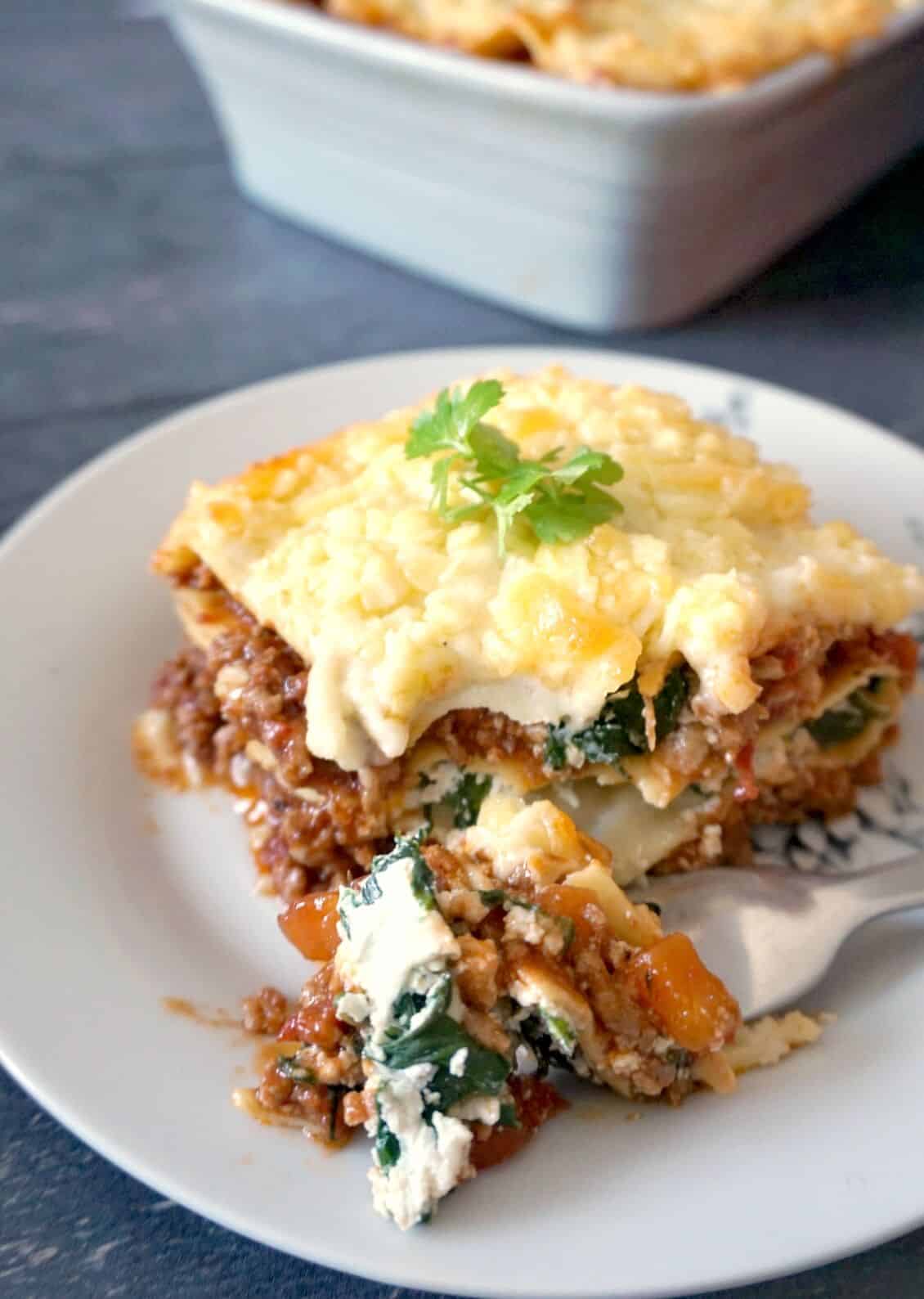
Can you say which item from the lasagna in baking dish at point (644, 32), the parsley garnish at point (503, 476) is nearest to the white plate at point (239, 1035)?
the parsley garnish at point (503, 476)

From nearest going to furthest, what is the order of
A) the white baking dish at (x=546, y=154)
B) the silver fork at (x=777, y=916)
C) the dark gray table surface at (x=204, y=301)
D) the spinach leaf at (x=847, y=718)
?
the silver fork at (x=777, y=916) → the spinach leaf at (x=847, y=718) → the white baking dish at (x=546, y=154) → the dark gray table surface at (x=204, y=301)

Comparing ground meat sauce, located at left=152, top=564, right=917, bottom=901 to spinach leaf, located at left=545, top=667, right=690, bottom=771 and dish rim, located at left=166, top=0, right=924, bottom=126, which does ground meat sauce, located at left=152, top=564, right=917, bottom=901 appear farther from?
dish rim, located at left=166, top=0, right=924, bottom=126

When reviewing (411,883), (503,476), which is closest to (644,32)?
(503,476)

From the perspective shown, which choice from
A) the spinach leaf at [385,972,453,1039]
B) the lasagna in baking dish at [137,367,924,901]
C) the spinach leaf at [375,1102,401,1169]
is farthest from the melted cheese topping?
the spinach leaf at [375,1102,401,1169]

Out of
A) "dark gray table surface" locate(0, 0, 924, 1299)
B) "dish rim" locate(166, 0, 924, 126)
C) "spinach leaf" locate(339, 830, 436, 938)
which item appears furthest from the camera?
"dark gray table surface" locate(0, 0, 924, 1299)

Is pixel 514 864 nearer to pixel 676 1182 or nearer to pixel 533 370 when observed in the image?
pixel 676 1182

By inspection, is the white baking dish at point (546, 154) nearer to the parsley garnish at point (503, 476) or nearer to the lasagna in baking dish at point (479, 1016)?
the parsley garnish at point (503, 476)
